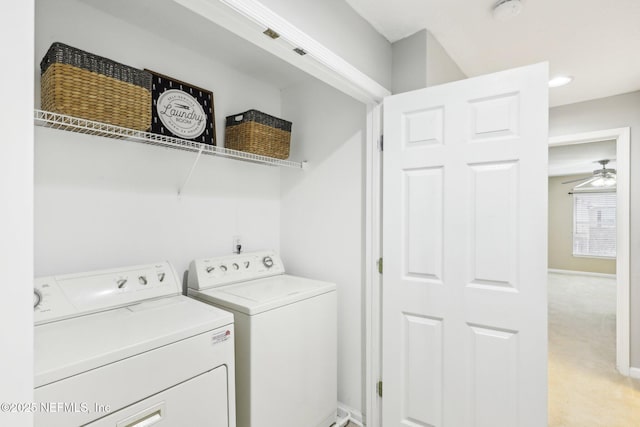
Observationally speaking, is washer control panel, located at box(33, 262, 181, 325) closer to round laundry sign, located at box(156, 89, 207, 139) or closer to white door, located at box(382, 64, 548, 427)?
round laundry sign, located at box(156, 89, 207, 139)

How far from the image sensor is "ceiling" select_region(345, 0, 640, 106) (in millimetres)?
1644

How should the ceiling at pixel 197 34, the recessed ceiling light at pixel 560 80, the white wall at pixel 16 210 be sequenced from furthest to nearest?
the recessed ceiling light at pixel 560 80 → the ceiling at pixel 197 34 → the white wall at pixel 16 210

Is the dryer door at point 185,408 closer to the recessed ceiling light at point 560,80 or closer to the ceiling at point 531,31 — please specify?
the ceiling at point 531,31

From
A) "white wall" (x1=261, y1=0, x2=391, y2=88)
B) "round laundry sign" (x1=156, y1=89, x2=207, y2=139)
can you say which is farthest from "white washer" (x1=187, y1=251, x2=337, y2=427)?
"white wall" (x1=261, y1=0, x2=391, y2=88)

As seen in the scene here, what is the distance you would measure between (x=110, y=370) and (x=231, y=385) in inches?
20.2

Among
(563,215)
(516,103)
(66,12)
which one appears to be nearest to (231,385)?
(516,103)

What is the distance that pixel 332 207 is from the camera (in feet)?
7.39

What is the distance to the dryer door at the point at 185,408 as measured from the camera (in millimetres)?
1050

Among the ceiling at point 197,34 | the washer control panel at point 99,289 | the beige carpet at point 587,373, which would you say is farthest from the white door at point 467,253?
the washer control panel at point 99,289

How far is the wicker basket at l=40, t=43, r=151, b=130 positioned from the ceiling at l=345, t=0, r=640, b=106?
1129 millimetres

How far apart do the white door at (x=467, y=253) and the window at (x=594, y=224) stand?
758 centimetres

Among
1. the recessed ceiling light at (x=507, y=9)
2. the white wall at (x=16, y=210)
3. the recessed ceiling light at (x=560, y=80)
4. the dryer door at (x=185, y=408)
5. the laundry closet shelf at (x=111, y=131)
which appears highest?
the recessed ceiling light at (x=560, y=80)

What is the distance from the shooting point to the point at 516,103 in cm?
144

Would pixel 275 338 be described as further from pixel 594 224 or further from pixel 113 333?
pixel 594 224
